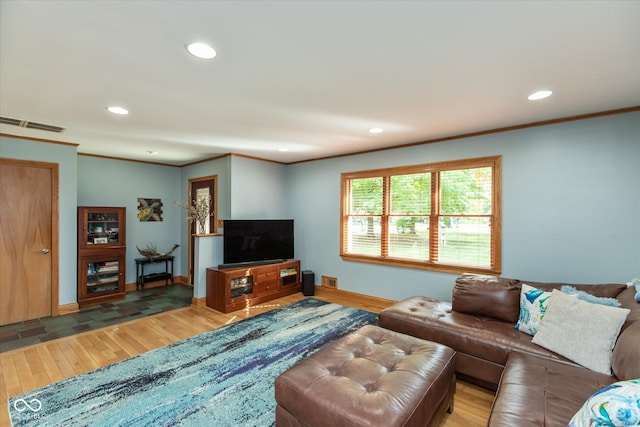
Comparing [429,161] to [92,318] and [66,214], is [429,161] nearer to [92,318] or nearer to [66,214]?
[92,318]

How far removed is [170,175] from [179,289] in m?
2.37

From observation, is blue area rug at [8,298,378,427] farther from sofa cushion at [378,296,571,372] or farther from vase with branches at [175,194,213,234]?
vase with branches at [175,194,213,234]

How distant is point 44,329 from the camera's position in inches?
141

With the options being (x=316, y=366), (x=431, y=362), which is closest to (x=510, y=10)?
(x=431, y=362)

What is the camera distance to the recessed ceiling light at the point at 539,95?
2.38 metres

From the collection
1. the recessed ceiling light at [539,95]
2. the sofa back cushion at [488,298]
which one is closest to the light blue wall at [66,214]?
the sofa back cushion at [488,298]

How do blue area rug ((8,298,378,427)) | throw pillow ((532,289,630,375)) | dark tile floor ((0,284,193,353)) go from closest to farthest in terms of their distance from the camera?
1. throw pillow ((532,289,630,375))
2. blue area rug ((8,298,378,427))
3. dark tile floor ((0,284,193,353))

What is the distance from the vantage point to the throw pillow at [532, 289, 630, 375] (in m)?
1.86

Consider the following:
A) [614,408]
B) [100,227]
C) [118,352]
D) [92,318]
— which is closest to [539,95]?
[614,408]

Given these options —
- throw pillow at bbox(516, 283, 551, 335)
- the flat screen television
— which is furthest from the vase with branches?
throw pillow at bbox(516, 283, 551, 335)

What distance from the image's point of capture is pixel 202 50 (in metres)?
1.74

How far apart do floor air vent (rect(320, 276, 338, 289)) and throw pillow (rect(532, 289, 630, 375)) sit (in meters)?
3.16

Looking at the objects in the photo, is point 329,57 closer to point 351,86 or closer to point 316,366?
point 351,86

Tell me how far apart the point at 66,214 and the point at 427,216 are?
521cm
